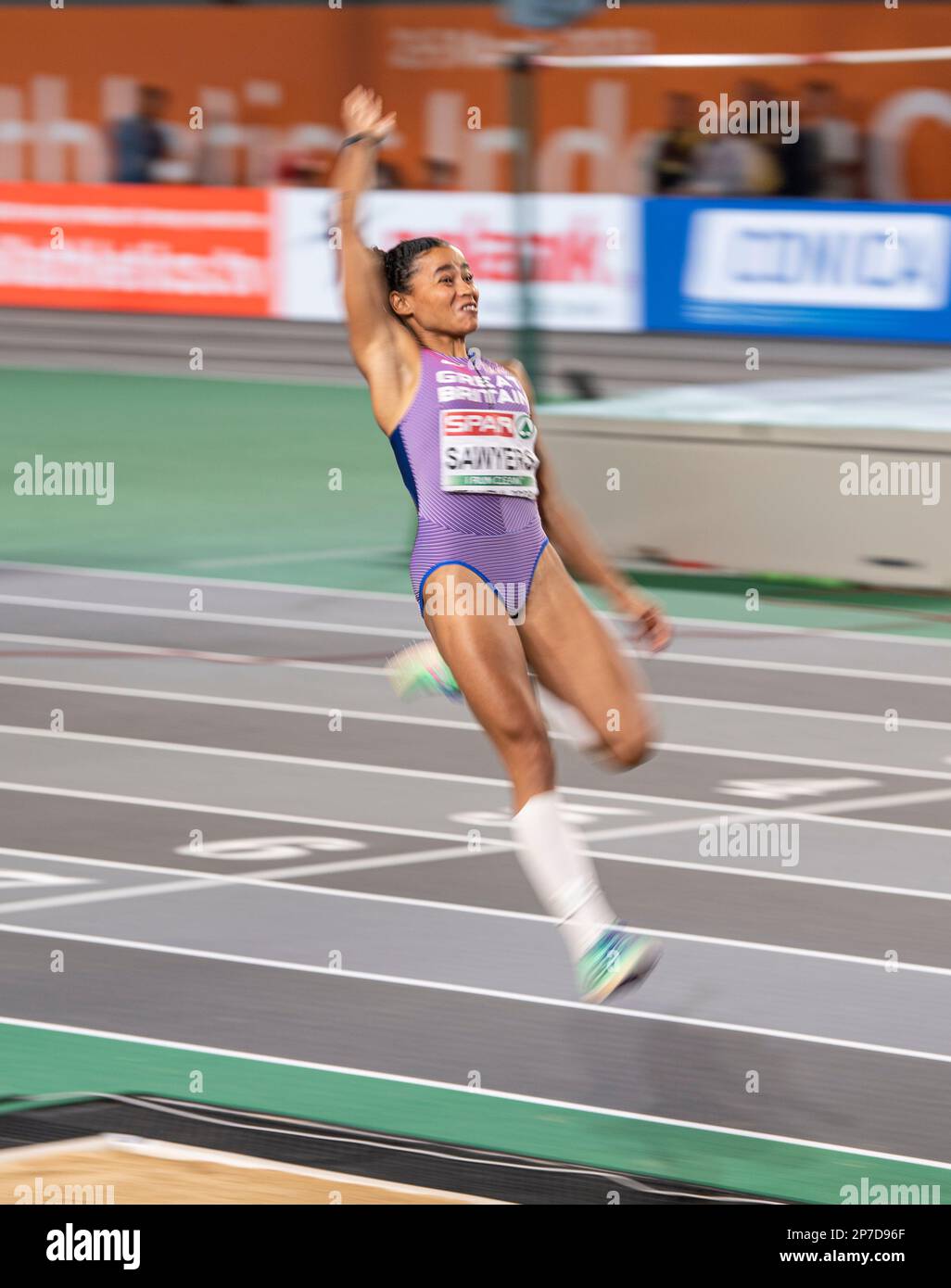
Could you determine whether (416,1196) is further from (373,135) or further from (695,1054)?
(373,135)

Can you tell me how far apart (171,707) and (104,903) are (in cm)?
368

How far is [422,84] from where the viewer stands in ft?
103

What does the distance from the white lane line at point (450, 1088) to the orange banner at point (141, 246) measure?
20.3 metres

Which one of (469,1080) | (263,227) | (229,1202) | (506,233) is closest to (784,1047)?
(469,1080)

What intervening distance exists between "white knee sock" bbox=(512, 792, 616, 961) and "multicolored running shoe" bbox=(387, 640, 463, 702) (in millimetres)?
543

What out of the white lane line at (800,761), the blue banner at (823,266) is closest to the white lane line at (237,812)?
the white lane line at (800,761)

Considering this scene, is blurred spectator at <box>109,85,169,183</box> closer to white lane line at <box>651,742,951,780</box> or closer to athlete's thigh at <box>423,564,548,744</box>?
white lane line at <box>651,742,951,780</box>

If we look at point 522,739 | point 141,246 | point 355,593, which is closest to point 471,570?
point 522,739

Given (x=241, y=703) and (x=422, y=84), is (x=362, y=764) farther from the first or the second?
(x=422, y=84)

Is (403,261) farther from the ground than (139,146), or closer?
closer

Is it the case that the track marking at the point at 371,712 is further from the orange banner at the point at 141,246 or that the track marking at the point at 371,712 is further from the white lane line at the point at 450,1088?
the orange banner at the point at 141,246

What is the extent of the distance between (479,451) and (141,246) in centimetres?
2113

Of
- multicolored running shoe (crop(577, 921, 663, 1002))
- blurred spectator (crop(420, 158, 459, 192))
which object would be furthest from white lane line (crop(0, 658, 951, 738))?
blurred spectator (crop(420, 158, 459, 192))

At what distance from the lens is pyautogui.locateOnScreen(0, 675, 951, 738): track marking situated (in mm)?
12266
